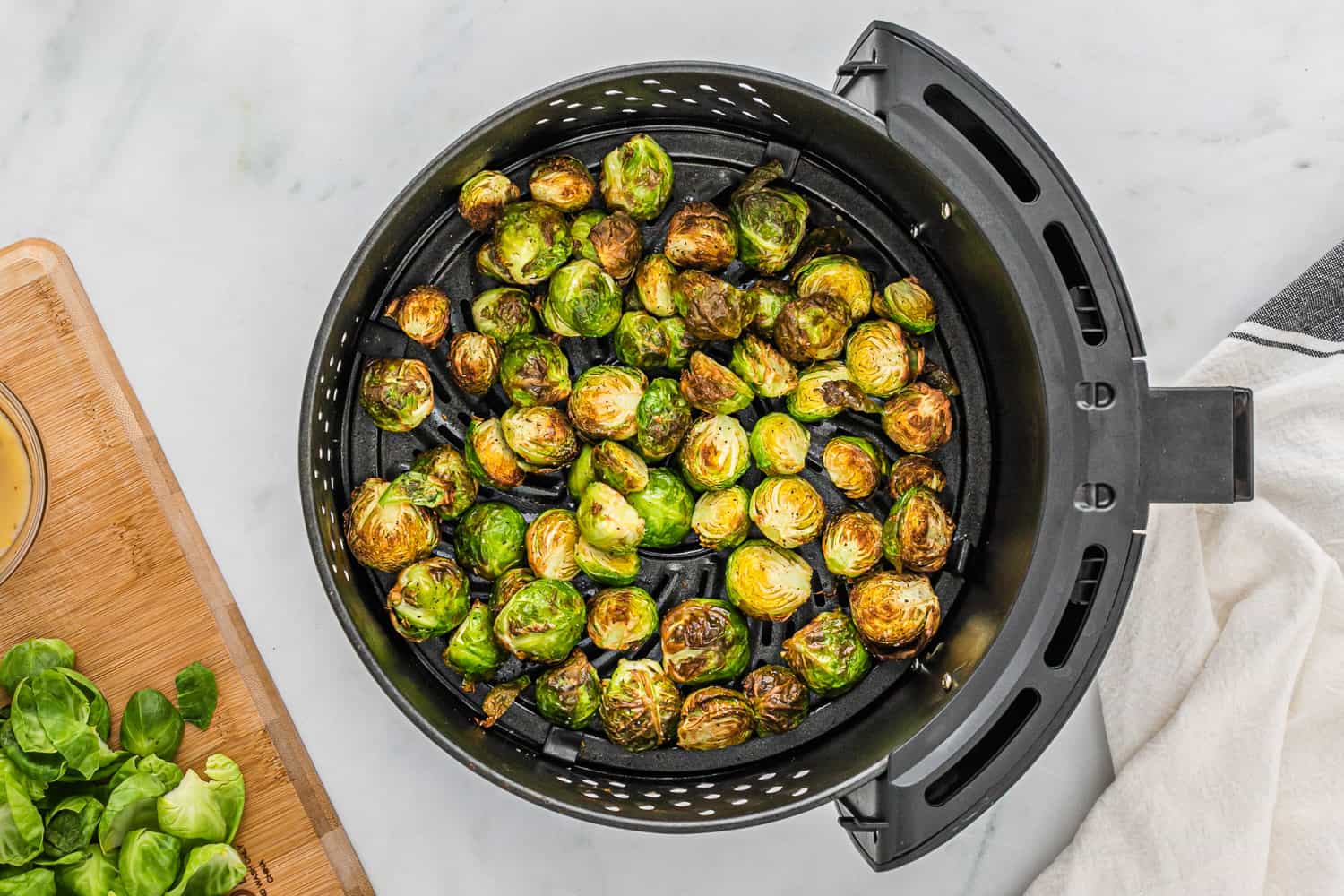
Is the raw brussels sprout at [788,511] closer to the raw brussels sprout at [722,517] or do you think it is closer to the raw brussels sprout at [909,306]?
the raw brussels sprout at [722,517]

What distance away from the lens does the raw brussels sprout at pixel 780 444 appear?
138 centimetres

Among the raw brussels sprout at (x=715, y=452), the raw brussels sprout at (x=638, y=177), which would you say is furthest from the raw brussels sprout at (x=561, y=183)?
the raw brussels sprout at (x=715, y=452)

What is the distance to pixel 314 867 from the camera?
156cm

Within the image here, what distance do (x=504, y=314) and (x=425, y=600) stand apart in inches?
15.9

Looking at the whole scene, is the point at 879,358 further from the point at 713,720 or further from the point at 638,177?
the point at 713,720

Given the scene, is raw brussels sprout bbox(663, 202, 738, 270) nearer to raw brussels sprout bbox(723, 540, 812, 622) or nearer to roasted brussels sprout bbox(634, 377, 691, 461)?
roasted brussels sprout bbox(634, 377, 691, 461)

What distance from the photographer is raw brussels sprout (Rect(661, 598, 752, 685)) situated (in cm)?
138

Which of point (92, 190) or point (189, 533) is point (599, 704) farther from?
point (92, 190)

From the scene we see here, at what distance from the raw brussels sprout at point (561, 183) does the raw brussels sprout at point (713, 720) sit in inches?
27.4

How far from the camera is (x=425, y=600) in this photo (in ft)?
4.53

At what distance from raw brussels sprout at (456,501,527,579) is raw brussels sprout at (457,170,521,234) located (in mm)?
392

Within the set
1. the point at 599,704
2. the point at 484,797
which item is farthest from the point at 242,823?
the point at 599,704

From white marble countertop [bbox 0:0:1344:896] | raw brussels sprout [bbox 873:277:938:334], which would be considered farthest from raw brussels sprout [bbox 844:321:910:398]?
white marble countertop [bbox 0:0:1344:896]

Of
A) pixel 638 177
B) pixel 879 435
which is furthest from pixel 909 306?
pixel 638 177
